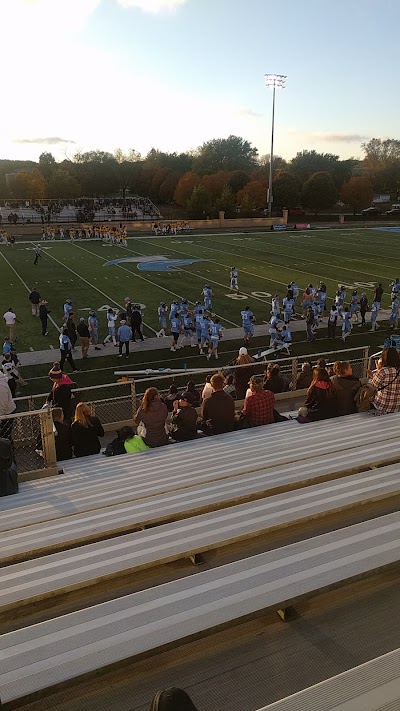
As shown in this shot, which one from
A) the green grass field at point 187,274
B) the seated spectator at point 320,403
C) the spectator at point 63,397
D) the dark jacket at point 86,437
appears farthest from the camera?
the green grass field at point 187,274

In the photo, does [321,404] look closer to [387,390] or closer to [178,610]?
[387,390]

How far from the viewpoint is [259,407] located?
7.09m

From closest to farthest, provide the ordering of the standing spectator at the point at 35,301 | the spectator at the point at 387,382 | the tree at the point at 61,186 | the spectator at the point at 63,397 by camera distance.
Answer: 1. the spectator at the point at 387,382
2. the spectator at the point at 63,397
3. the standing spectator at the point at 35,301
4. the tree at the point at 61,186

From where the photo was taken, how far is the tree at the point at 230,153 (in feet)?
313

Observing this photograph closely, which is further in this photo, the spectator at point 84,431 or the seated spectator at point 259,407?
the seated spectator at point 259,407

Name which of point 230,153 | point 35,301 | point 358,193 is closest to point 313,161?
point 230,153

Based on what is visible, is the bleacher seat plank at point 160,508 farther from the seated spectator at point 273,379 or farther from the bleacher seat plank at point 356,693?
the seated spectator at point 273,379

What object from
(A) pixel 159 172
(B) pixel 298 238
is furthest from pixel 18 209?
(B) pixel 298 238

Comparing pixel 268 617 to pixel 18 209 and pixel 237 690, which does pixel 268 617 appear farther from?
pixel 18 209

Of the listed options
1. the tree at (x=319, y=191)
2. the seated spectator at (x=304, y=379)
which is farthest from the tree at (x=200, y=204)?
the seated spectator at (x=304, y=379)

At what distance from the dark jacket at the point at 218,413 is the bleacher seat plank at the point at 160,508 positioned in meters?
2.01

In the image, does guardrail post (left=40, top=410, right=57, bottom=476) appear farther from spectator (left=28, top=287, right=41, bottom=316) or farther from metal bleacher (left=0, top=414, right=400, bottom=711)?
spectator (left=28, top=287, right=41, bottom=316)

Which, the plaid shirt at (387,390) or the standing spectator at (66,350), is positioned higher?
the plaid shirt at (387,390)

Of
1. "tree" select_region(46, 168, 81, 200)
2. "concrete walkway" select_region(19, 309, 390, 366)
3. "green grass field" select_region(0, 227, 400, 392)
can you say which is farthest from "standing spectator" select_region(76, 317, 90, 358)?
"tree" select_region(46, 168, 81, 200)
